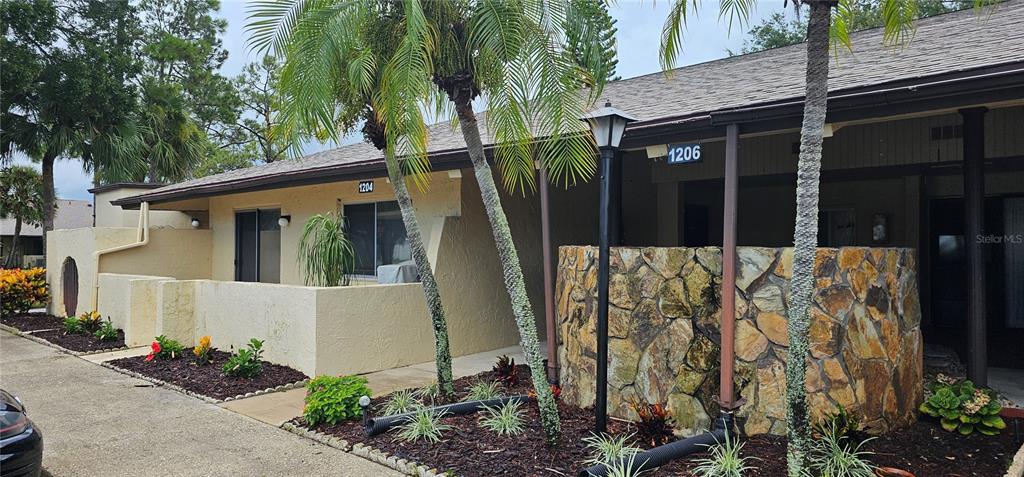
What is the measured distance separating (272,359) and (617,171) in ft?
16.3

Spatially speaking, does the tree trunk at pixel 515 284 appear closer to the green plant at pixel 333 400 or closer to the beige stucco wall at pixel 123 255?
the green plant at pixel 333 400

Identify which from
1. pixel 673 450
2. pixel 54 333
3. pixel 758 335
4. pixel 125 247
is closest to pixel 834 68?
pixel 758 335

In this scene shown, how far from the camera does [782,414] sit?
495 centimetres

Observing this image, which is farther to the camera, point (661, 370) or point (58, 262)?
point (58, 262)

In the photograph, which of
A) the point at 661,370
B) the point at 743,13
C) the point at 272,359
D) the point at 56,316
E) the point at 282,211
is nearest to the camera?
the point at 743,13

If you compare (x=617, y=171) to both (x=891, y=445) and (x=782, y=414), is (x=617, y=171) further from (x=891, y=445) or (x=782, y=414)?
(x=891, y=445)

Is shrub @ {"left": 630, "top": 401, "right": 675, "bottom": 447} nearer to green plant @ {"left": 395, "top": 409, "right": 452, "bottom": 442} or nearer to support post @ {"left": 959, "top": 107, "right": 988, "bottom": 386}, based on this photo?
green plant @ {"left": 395, "top": 409, "right": 452, "bottom": 442}

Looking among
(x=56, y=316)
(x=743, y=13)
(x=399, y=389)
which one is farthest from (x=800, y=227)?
(x=56, y=316)

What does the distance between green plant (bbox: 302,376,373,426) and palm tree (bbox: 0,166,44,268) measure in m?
23.5

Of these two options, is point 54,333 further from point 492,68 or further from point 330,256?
point 492,68

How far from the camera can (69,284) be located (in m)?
13.0

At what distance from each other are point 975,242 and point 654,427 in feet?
9.72

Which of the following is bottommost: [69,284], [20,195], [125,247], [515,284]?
[69,284]

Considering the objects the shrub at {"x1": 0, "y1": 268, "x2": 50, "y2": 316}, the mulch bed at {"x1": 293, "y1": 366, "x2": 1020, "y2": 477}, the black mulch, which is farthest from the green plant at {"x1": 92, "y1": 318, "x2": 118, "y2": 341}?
the mulch bed at {"x1": 293, "y1": 366, "x2": 1020, "y2": 477}
